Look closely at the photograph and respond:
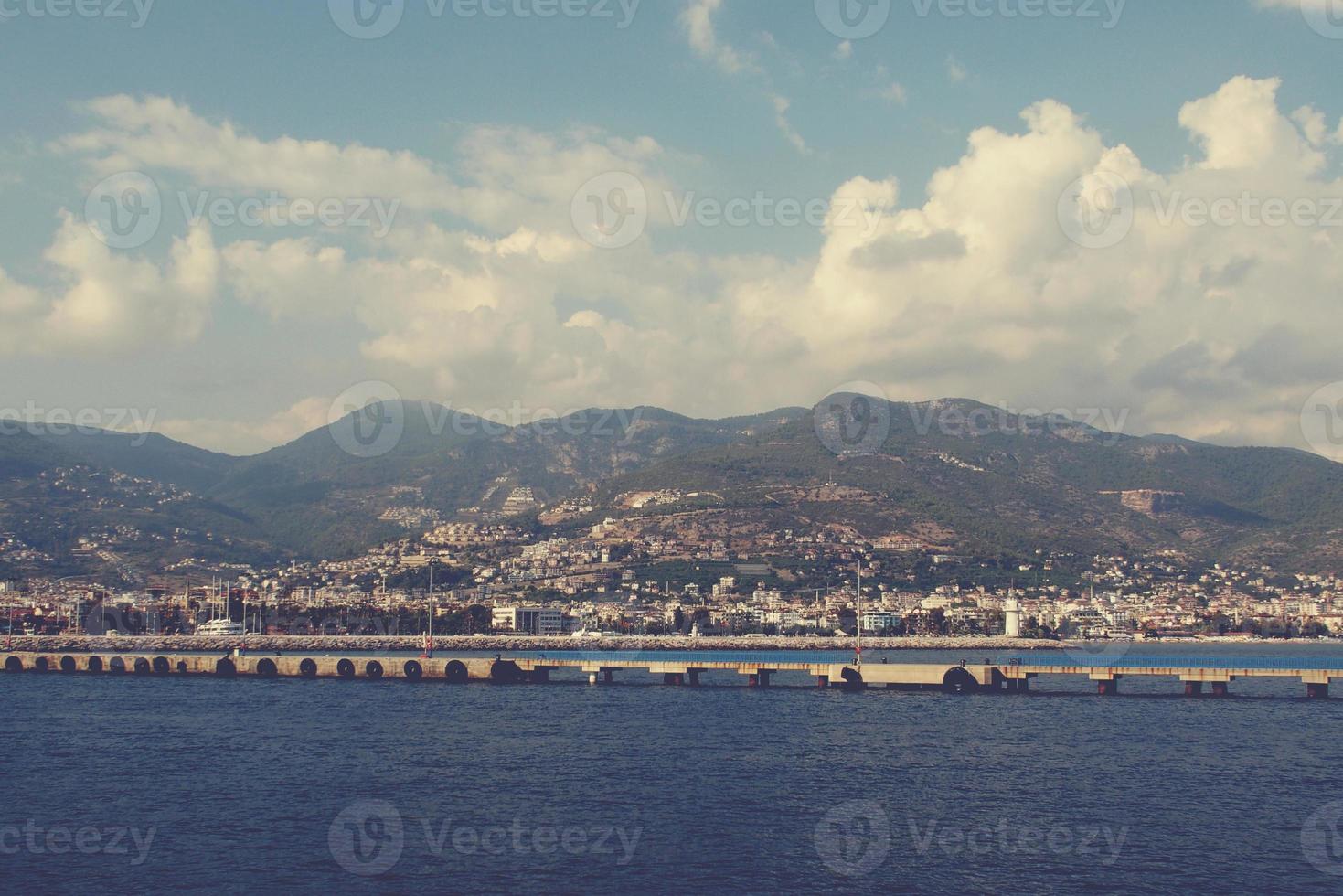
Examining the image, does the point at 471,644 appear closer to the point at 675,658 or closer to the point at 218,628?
the point at 218,628

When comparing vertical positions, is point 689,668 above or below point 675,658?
above

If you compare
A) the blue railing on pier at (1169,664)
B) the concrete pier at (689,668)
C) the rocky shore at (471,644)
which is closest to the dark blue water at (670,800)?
the concrete pier at (689,668)

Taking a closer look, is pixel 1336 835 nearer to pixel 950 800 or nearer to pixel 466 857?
pixel 950 800

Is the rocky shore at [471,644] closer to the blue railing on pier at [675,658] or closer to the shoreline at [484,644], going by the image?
the shoreline at [484,644]

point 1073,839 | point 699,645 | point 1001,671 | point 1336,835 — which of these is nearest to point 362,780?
point 1073,839

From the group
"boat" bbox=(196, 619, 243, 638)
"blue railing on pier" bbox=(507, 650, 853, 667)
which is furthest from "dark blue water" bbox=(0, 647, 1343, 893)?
"boat" bbox=(196, 619, 243, 638)

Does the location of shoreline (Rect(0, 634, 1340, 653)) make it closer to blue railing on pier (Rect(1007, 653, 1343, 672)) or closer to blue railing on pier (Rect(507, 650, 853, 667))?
blue railing on pier (Rect(507, 650, 853, 667))

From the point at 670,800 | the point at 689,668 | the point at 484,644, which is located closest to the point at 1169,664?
the point at 689,668
